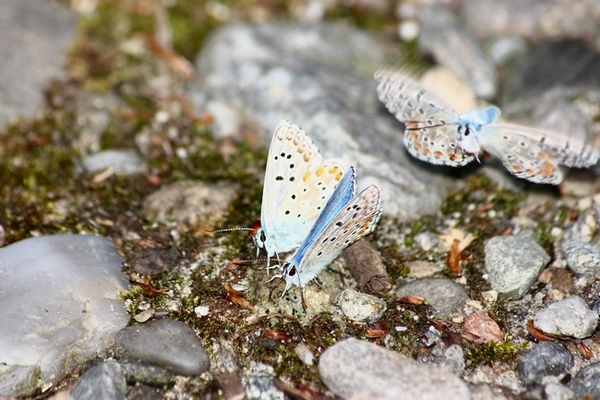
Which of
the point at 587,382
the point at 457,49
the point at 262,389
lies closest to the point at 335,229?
the point at 262,389

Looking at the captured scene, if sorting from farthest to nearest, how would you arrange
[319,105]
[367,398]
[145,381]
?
[319,105] → [145,381] → [367,398]

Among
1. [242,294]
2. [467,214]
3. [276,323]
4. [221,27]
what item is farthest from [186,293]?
[221,27]

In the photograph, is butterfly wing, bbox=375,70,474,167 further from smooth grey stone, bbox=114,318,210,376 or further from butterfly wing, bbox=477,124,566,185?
smooth grey stone, bbox=114,318,210,376

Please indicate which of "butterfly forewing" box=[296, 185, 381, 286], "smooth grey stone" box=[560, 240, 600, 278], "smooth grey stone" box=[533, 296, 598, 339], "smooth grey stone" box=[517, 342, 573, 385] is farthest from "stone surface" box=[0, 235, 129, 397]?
"smooth grey stone" box=[560, 240, 600, 278]

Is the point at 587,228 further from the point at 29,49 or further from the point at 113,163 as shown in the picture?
the point at 29,49

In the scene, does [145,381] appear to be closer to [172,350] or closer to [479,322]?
[172,350]

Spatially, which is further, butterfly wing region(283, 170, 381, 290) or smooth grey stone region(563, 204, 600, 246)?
smooth grey stone region(563, 204, 600, 246)
